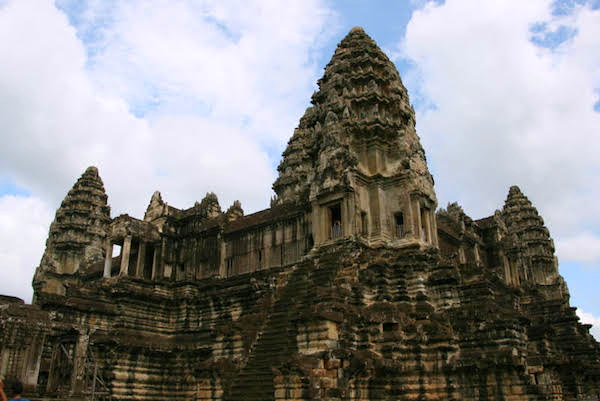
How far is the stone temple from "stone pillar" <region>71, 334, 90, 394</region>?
0.31ft

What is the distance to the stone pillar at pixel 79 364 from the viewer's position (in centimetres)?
2344

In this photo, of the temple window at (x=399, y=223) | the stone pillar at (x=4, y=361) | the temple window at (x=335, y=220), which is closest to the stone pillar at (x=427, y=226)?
the temple window at (x=399, y=223)

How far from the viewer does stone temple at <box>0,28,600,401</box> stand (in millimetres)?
21188

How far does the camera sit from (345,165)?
2830 cm

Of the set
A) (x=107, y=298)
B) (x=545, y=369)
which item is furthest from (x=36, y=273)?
(x=545, y=369)

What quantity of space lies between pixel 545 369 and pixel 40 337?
20.9 meters

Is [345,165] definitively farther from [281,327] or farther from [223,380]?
[223,380]

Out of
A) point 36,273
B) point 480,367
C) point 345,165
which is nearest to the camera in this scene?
point 480,367

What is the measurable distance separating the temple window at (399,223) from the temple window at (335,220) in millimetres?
2953

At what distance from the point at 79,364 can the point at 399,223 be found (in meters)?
16.9

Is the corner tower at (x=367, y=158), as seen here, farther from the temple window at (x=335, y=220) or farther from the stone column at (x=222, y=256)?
the stone column at (x=222, y=256)

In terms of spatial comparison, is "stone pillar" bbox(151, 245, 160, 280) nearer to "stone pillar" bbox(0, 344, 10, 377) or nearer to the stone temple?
the stone temple

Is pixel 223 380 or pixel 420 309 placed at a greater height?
pixel 420 309

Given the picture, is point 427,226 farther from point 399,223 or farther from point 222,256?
point 222,256
